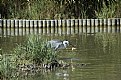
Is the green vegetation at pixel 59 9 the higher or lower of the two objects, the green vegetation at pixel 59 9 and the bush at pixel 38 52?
the higher

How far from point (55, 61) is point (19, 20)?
42.9ft

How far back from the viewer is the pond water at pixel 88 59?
10.7 m

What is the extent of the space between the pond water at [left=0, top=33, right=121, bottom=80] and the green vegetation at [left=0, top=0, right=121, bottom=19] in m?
6.72

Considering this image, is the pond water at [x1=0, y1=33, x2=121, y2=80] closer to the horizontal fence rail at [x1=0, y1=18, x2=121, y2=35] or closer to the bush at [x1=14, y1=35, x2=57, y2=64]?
the bush at [x1=14, y1=35, x2=57, y2=64]

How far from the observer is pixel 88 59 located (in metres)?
13.1

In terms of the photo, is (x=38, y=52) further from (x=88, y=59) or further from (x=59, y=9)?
(x=59, y=9)

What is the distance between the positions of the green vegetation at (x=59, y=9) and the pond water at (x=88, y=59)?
672cm

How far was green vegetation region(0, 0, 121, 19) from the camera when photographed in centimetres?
2631

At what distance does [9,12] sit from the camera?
27.0 meters

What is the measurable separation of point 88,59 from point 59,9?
1401 centimetres

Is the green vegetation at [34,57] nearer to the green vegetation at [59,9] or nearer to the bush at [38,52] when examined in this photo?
the bush at [38,52]

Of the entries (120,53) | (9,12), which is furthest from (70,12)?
(120,53)

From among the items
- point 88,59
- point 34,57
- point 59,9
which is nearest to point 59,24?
point 59,9

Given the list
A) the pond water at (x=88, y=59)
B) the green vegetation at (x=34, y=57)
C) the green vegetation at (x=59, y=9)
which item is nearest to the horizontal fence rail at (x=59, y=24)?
the green vegetation at (x=59, y=9)
